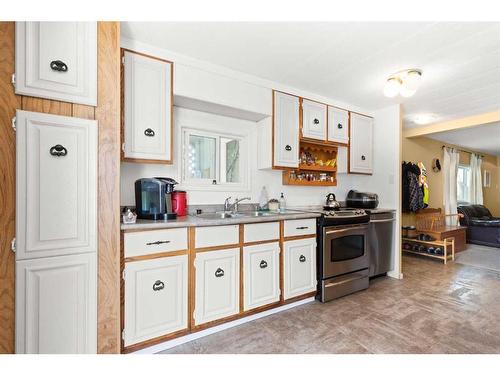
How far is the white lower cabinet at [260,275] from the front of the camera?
214 cm

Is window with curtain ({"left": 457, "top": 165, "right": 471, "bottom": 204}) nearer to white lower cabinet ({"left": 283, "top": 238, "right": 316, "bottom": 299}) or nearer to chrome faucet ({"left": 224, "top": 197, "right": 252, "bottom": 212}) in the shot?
white lower cabinet ({"left": 283, "top": 238, "right": 316, "bottom": 299})

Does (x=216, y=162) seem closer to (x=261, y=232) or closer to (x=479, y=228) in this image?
(x=261, y=232)

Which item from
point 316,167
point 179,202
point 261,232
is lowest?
point 261,232

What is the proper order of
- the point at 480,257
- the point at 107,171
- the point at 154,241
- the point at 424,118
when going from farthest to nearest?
the point at 480,257 < the point at 424,118 < the point at 154,241 < the point at 107,171

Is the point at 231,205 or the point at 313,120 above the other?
the point at 313,120

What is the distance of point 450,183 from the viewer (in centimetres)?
577

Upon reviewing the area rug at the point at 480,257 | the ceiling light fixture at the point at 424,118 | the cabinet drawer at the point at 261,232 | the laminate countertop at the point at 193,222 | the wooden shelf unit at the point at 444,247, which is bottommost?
the area rug at the point at 480,257

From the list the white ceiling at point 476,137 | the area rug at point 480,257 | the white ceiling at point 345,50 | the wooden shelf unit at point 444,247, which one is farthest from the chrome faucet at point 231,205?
the white ceiling at point 476,137

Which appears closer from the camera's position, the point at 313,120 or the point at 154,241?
the point at 154,241

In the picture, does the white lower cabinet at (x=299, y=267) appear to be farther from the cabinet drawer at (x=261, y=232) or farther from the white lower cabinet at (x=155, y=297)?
the white lower cabinet at (x=155, y=297)

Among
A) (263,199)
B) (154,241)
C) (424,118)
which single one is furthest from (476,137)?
(154,241)

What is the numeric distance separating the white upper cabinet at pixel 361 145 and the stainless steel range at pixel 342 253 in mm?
787

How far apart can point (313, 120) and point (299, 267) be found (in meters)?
1.70

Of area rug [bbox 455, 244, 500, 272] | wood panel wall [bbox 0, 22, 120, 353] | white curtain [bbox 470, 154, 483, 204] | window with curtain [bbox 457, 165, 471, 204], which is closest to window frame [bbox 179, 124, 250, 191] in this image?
wood panel wall [bbox 0, 22, 120, 353]
